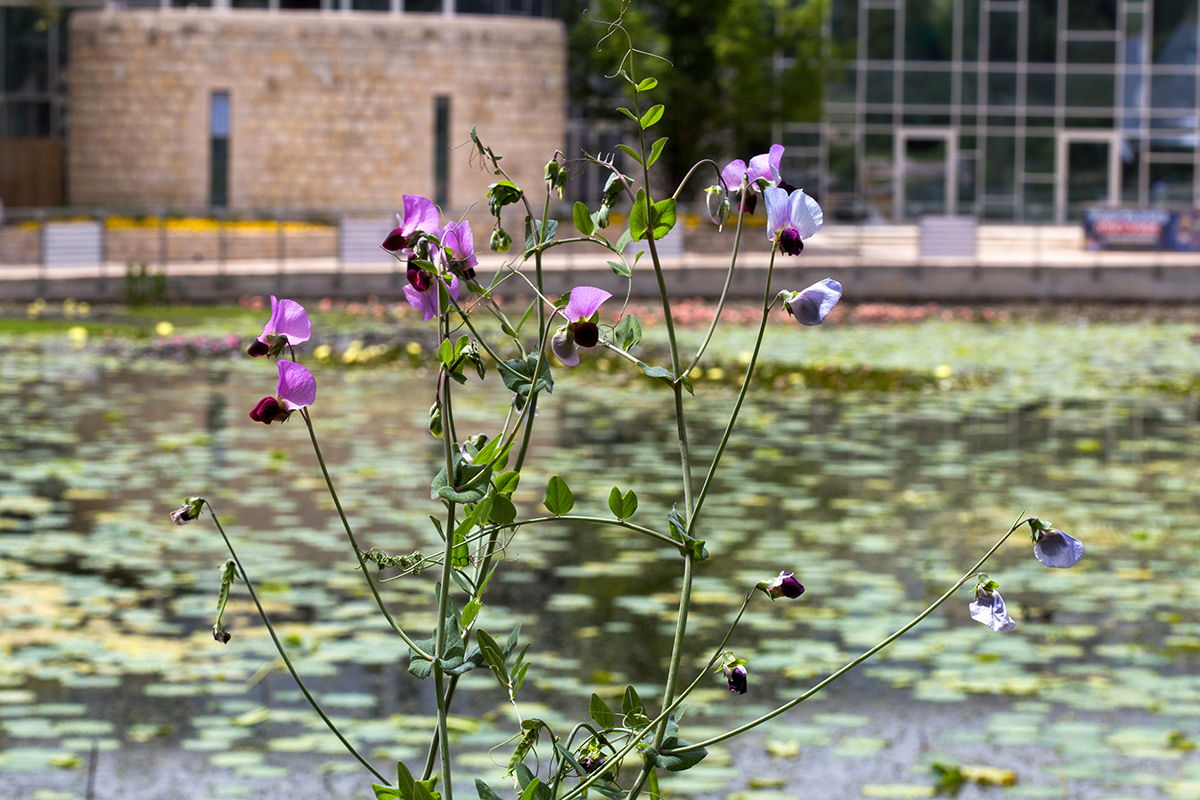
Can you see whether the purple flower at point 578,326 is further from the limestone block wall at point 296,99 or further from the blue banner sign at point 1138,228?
the limestone block wall at point 296,99

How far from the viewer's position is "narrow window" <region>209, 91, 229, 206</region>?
3356cm

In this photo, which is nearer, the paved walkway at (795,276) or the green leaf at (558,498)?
the green leaf at (558,498)

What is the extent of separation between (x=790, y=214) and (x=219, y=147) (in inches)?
1303

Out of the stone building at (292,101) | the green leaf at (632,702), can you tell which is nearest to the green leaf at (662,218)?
the green leaf at (632,702)

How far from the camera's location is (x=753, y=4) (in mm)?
31234

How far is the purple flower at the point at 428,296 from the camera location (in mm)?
1970

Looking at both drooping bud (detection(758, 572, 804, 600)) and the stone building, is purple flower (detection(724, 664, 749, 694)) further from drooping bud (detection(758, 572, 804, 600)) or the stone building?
the stone building

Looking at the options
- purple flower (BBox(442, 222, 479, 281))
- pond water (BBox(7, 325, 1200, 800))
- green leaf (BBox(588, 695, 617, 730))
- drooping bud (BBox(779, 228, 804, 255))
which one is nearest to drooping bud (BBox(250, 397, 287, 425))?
purple flower (BBox(442, 222, 479, 281))

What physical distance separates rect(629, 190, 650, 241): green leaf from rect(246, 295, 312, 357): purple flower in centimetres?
42

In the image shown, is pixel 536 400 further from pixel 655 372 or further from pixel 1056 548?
pixel 1056 548

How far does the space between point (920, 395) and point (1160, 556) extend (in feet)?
22.4

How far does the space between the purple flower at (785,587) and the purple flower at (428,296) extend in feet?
1.75

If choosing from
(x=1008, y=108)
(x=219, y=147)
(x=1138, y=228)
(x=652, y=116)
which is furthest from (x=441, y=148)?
(x=652, y=116)

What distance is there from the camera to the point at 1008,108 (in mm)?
41469
